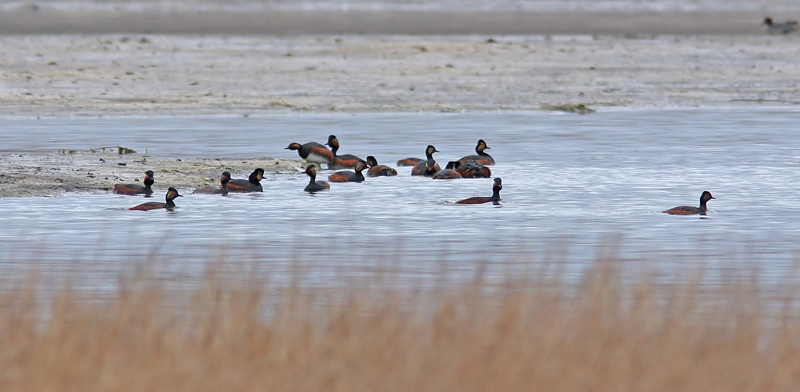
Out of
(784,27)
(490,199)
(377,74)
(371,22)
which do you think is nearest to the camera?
(490,199)

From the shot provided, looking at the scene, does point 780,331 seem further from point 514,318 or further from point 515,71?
point 515,71

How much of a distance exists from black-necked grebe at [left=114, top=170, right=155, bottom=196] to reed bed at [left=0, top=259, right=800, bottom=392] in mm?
7139

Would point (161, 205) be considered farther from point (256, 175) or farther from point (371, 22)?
point (371, 22)

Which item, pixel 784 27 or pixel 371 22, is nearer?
pixel 784 27

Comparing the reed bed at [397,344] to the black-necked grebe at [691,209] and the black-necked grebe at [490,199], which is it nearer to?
the black-necked grebe at [691,209]

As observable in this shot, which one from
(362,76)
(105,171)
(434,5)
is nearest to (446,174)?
(105,171)

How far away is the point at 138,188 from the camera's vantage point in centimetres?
1588

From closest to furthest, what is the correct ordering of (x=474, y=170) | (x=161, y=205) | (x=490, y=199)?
(x=161, y=205) → (x=490, y=199) → (x=474, y=170)

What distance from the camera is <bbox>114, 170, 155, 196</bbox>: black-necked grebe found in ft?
51.9

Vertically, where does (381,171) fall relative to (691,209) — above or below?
above

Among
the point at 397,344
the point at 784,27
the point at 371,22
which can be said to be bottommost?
the point at 397,344

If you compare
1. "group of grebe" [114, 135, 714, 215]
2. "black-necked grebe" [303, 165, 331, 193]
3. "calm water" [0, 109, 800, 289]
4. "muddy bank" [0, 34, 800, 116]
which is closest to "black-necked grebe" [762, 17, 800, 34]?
"muddy bank" [0, 34, 800, 116]

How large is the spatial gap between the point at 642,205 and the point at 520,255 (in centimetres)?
398

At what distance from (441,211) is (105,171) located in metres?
5.21
